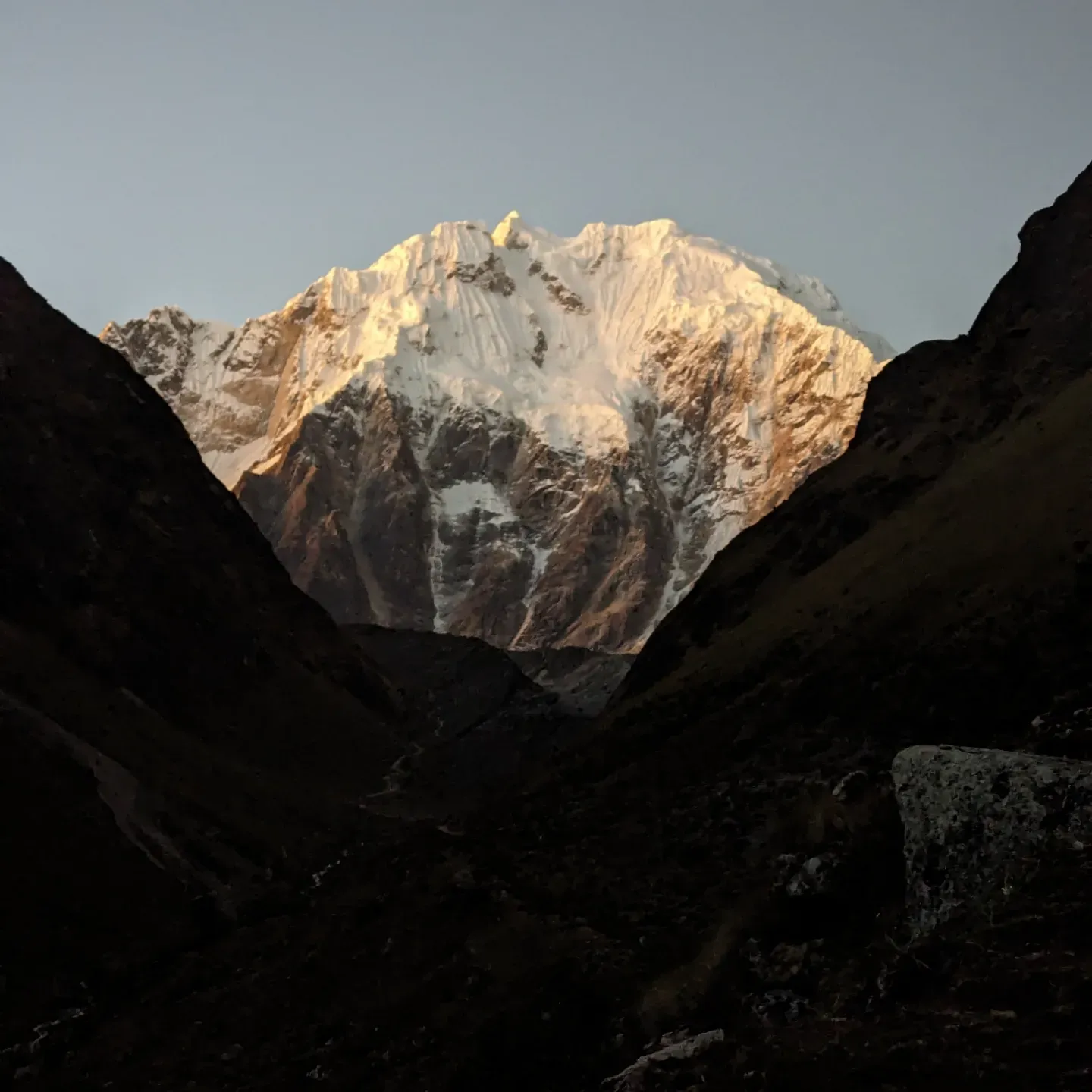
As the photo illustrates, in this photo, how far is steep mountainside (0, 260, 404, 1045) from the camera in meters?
63.2

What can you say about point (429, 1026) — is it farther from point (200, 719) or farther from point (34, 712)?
point (200, 719)

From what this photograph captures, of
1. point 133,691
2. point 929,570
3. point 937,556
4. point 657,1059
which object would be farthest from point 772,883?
point 133,691

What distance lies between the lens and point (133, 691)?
9512 centimetres

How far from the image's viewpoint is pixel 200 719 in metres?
101

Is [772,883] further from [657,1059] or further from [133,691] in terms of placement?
[133,691]

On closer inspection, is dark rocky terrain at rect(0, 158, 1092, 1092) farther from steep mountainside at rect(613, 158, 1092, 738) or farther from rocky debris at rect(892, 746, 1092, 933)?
steep mountainside at rect(613, 158, 1092, 738)

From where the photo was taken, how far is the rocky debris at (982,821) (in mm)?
23234

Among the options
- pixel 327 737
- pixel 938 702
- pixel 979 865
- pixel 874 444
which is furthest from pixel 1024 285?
pixel 979 865

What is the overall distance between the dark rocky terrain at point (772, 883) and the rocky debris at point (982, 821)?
0.38ft

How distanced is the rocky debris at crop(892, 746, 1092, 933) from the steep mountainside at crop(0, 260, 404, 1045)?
132 feet

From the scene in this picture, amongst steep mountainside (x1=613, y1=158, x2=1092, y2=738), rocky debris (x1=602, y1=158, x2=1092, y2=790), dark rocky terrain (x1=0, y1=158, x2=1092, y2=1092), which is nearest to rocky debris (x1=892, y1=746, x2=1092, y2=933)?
dark rocky terrain (x1=0, y1=158, x2=1092, y2=1092)

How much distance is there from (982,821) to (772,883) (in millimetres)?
11307

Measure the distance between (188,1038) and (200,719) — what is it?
5982cm

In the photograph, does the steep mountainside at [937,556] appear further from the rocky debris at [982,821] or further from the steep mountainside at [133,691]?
the steep mountainside at [133,691]
